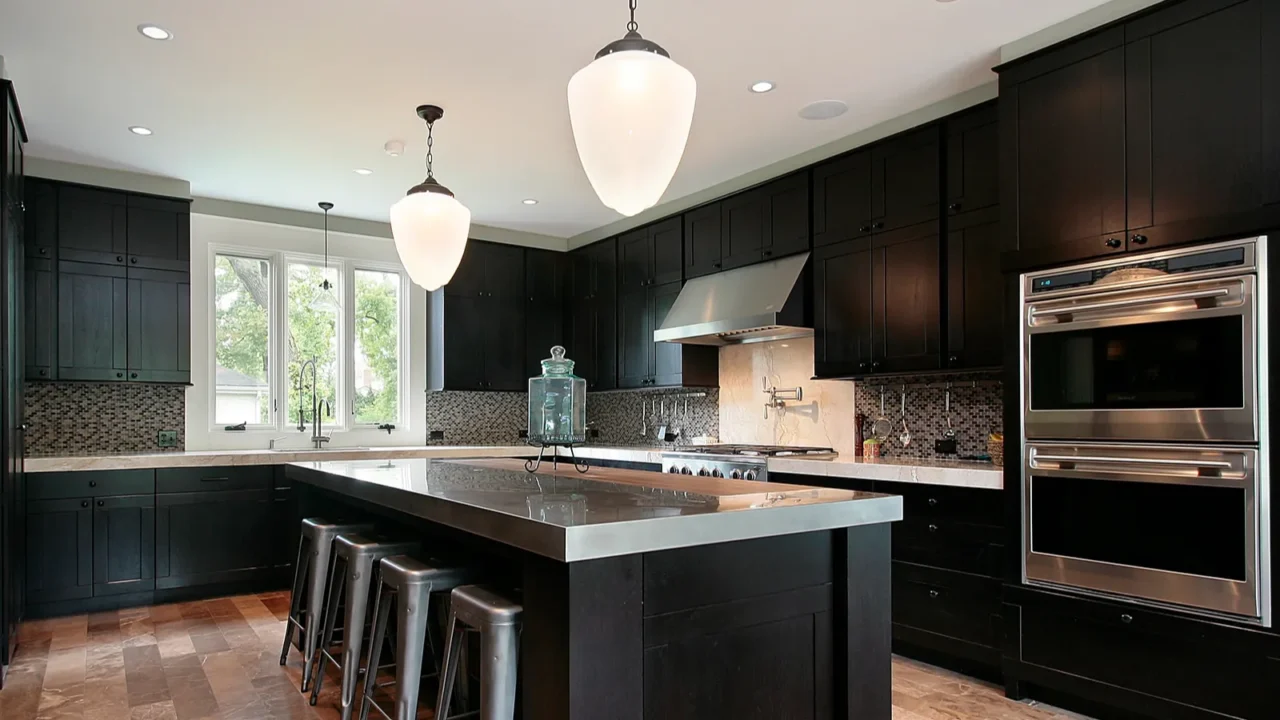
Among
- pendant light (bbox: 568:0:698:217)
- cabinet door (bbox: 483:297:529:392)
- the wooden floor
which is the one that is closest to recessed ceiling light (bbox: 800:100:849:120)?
pendant light (bbox: 568:0:698:217)

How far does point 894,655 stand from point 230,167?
477 centimetres

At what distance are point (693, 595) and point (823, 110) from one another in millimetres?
2991

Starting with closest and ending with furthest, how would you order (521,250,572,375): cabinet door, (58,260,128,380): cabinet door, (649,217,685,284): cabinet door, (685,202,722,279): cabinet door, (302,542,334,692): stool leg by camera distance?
(302,542,334,692): stool leg → (58,260,128,380): cabinet door → (685,202,722,279): cabinet door → (649,217,685,284): cabinet door → (521,250,572,375): cabinet door

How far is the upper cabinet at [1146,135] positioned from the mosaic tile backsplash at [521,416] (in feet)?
10.6

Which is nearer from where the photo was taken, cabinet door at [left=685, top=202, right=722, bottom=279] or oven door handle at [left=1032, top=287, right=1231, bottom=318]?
oven door handle at [left=1032, top=287, right=1231, bottom=318]

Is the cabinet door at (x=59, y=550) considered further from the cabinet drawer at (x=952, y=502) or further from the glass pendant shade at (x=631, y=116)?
the cabinet drawer at (x=952, y=502)

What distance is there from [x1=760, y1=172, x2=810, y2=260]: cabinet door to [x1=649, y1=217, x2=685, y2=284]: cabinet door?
2.85 feet

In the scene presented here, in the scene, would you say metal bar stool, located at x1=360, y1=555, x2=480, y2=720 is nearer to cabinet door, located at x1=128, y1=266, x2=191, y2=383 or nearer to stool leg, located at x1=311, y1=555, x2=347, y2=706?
stool leg, located at x1=311, y1=555, x2=347, y2=706

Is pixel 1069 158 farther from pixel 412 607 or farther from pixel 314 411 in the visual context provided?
pixel 314 411

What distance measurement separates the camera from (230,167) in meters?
5.05

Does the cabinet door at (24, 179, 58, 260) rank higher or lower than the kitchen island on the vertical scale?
higher

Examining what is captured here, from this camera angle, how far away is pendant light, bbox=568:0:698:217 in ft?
6.87

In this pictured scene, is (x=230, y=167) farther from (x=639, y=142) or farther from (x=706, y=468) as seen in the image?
(x=639, y=142)

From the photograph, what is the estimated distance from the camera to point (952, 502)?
354cm
